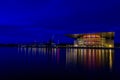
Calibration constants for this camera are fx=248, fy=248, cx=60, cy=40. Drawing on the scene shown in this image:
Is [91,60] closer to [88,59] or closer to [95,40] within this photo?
[88,59]

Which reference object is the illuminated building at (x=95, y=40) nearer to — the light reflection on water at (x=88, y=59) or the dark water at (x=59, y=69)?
the light reflection on water at (x=88, y=59)

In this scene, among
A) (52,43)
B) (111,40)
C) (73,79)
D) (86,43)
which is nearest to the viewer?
(73,79)

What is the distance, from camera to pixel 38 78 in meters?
15.3

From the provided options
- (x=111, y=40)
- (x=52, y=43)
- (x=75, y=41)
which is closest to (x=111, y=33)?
(x=111, y=40)

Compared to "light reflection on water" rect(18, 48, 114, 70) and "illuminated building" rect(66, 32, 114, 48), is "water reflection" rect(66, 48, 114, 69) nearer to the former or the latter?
"light reflection on water" rect(18, 48, 114, 70)

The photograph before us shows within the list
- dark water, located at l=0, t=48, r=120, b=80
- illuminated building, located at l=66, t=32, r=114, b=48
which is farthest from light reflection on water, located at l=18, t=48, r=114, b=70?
illuminated building, located at l=66, t=32, r=114, b=48

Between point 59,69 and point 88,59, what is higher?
point 59,69

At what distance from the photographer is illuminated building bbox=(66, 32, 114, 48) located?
134 metres

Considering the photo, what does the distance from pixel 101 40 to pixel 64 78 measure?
407 ft

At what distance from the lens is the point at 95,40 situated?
139875mm

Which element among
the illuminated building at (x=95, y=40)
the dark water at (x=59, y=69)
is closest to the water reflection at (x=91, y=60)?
the dark water at (x=59, y=69)

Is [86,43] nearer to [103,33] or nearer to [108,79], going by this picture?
[103,33]

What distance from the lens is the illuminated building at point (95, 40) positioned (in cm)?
13438

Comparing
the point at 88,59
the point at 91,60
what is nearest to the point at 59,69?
the point at 91,60
